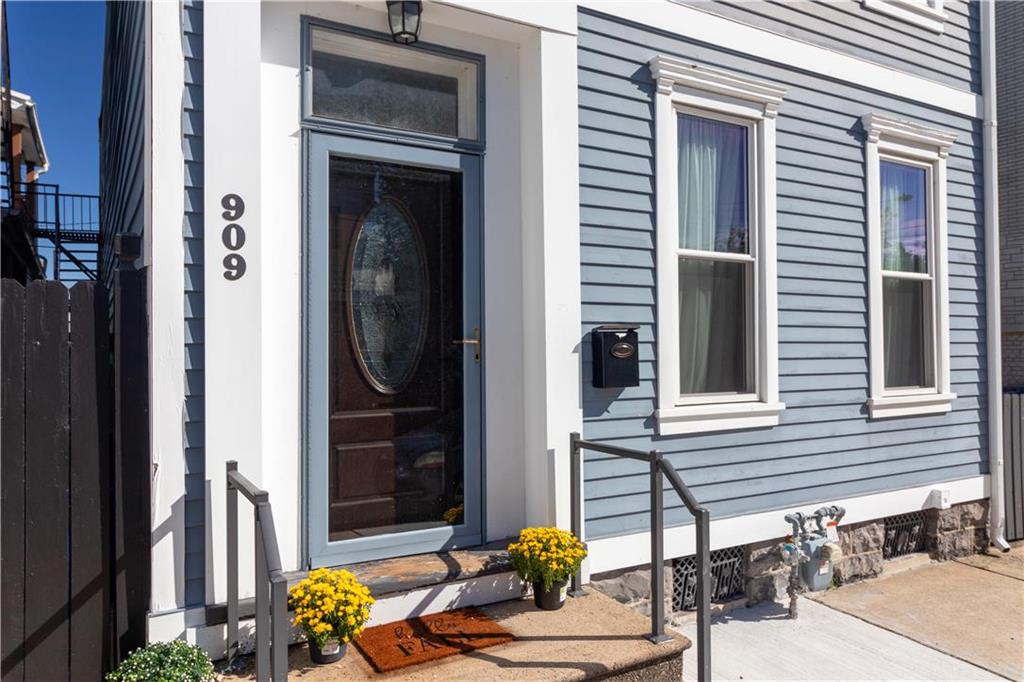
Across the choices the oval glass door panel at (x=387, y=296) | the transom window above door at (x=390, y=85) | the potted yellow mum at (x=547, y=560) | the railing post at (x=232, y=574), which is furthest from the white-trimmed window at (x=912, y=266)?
the railing post at (x=232, y=574)

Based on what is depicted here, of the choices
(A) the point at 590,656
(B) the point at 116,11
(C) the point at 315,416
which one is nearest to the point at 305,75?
(C) the point at 315,416

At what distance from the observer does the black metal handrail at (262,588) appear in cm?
178

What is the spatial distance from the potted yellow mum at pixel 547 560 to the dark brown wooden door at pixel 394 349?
0.48 m

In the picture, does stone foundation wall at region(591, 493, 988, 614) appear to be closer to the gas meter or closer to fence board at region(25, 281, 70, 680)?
the gas meter

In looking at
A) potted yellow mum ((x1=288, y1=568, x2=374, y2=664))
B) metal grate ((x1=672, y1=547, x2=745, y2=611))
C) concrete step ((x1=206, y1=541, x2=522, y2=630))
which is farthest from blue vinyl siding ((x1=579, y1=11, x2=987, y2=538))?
potted yellow mum ((x1=288, y1=568, x2=374, y2=664))

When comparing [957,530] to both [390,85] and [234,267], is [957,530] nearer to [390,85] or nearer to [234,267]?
[390,85]

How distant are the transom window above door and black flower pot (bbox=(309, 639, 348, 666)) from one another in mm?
2217

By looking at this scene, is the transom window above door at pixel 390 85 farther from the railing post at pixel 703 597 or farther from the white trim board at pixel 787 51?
the railing post at pixel 703 597

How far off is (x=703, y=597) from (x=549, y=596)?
0.74 meters

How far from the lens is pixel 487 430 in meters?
3.42

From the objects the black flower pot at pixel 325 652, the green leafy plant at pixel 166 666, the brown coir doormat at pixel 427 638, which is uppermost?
the green leafy plant at pixel 166 666

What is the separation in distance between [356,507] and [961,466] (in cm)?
466

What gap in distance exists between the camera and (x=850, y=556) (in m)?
4.56

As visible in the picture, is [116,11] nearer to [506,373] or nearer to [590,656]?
[506,373]
